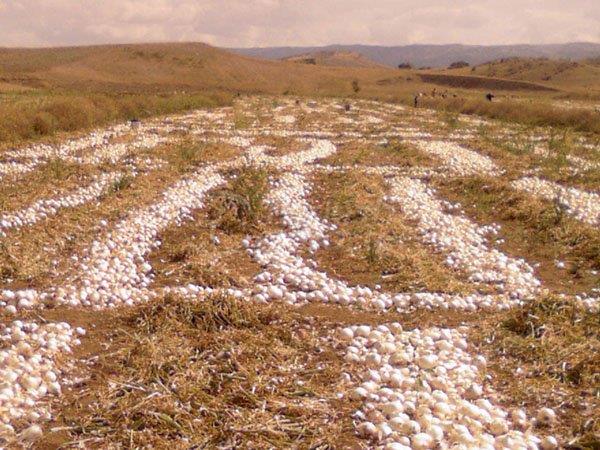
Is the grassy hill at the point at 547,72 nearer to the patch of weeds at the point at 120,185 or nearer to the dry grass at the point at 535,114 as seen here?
the dry grass at the point at 535,114

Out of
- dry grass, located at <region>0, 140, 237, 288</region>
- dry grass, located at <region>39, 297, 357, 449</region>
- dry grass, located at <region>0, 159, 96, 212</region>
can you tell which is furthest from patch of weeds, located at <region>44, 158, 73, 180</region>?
dry grass, located at <region>39, 297, 357, 449</region>

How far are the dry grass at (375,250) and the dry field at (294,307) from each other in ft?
0.18

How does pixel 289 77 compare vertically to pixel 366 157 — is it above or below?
above

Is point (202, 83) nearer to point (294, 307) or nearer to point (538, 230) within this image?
point (538, 230)

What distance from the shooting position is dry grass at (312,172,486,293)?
8.09m

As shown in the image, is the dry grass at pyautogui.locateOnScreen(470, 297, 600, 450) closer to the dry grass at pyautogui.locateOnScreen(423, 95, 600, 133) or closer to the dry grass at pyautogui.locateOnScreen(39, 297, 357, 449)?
the dry grass at pyautogui.locateOnScreen(39, 297, 357, 449)


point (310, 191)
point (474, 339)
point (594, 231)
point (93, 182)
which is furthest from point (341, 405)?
point (93, 182)

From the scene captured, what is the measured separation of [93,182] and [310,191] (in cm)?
500

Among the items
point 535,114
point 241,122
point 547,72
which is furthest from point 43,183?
point 547,72

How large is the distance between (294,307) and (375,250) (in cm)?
238

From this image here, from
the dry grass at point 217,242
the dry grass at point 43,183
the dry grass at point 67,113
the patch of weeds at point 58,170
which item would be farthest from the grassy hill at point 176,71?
the dry grass at point 217,242

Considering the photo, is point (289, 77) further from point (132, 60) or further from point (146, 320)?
point (146, 320)

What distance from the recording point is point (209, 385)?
17.1 feet

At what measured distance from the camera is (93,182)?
12.9 m
